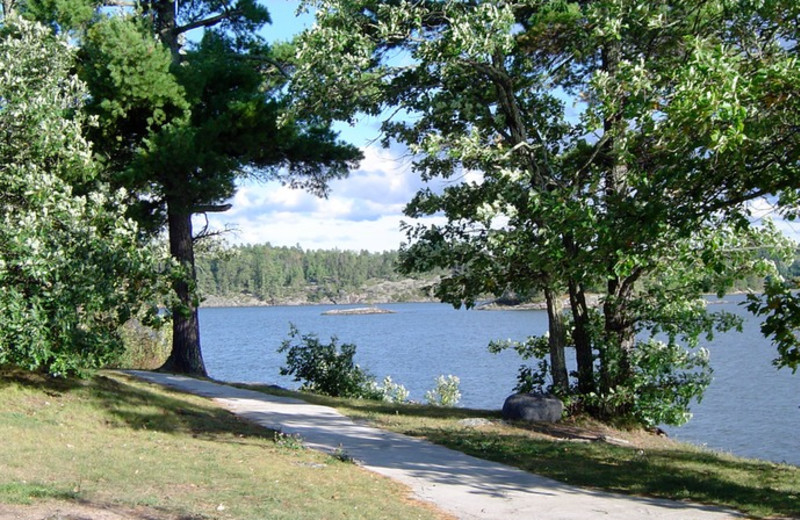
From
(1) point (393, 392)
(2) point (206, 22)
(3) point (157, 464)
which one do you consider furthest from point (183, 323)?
(3) point (157, 464)

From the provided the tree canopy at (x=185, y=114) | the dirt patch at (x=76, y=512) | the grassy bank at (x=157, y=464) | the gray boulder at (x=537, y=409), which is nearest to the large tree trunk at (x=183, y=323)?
the tree canopy at (x=185, y=114)

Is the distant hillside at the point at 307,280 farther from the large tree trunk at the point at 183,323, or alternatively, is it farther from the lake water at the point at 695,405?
the large tree trunk at the point at 183,323

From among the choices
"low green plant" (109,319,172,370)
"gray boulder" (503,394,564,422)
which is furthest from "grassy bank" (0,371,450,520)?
"low green plant" (109,319,172,370)

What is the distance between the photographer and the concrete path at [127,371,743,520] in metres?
7.67

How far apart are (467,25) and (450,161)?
442 cm

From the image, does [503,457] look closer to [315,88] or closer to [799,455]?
[315,88]

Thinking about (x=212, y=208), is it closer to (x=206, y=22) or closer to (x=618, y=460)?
(x=206, y=22)

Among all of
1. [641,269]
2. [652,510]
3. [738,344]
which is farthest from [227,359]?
[652,510]

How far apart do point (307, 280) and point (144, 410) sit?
520 feet

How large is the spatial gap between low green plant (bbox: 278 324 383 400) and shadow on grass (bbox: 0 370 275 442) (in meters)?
6.42

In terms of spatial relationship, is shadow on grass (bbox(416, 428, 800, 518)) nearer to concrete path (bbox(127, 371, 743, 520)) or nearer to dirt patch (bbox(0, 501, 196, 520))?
concrete path (bbox(127, 371, 743, 520))

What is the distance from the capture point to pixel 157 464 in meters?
8.91

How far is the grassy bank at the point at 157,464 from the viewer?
277 inches

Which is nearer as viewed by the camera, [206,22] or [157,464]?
[157,464]
